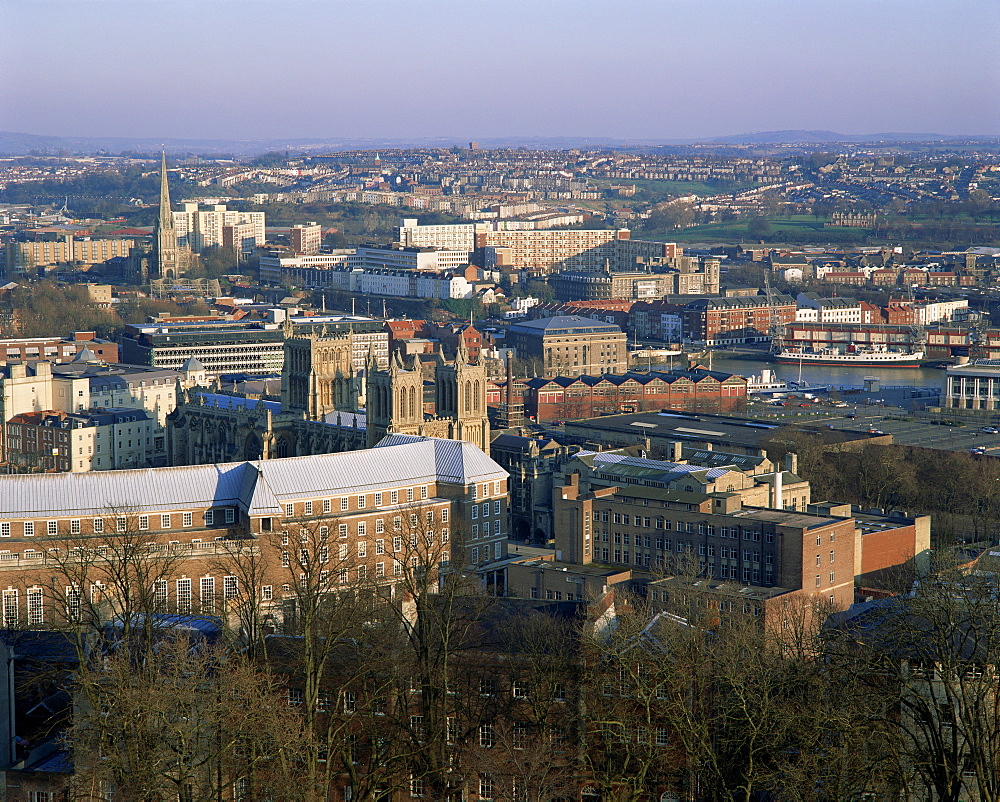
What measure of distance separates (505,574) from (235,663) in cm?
1034

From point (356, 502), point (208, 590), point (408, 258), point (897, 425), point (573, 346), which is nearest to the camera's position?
point (208, 590)

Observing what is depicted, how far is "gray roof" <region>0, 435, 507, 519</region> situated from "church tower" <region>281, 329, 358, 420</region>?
888 centimetres

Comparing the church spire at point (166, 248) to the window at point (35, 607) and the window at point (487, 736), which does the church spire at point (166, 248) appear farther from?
the window at point (487, 736)

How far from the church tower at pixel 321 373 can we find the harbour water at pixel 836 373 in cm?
2800

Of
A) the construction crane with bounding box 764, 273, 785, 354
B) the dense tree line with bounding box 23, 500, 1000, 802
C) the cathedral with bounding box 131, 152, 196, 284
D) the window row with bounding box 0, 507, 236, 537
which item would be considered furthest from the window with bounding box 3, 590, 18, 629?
the cathedral with bounding box 131, 152, 196, 284

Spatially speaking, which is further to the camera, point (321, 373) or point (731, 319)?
point (731, 319)

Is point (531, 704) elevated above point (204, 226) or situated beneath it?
situated beneath

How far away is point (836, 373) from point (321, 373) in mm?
33864

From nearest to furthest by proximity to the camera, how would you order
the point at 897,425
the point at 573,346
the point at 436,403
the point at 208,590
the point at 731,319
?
the point at 208,590, the point at 436,403, the point at 897,425, the point at 573,346, the point at 731,319

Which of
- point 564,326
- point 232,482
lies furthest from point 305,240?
point 232,482

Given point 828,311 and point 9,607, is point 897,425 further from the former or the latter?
point 828,311

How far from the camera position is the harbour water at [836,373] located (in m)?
63.0

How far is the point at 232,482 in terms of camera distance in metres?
26.0

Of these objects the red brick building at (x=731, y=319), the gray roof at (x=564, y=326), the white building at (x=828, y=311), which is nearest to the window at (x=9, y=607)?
the gray roof at (x=564, y=326)
